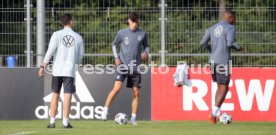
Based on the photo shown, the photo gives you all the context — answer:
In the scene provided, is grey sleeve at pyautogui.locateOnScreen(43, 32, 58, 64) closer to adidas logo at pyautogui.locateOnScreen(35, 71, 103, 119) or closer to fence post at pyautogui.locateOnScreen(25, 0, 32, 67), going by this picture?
adidas logo at pyautogui.locateOnScreen(35, 71, 103, 119)

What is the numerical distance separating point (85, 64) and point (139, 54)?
9.57 ft

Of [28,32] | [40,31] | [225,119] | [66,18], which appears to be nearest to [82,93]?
[40,31]

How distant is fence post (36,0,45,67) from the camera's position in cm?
1786

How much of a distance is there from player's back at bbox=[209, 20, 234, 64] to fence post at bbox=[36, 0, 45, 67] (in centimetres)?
403

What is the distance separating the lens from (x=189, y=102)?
56.7 feet

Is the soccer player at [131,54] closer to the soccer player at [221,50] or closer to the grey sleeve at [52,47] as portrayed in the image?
the soccer player at [221,50]

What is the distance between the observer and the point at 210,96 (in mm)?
17297

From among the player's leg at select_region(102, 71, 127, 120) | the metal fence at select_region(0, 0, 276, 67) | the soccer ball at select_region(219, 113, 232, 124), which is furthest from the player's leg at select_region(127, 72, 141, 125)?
the metal fence at select_region(0, 0, 276, 67)

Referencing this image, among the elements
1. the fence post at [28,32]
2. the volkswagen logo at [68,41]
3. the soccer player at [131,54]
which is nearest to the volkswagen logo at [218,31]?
the soccer player at [131,54]

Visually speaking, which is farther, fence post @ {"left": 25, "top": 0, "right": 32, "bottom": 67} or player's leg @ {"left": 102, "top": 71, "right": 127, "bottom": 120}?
fence post @ {"left": 25, "top": 0, "right": 32, "bottom": 67}

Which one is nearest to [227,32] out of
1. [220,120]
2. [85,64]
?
[220,120]

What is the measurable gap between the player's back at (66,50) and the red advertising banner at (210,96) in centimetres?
376

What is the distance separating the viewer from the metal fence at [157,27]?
17.8 metres

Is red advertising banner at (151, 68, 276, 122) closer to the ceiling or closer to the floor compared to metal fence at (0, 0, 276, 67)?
closer to the floor
